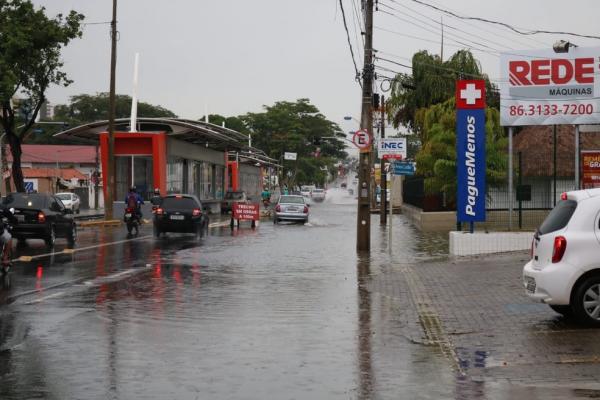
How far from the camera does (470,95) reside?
2223 cm

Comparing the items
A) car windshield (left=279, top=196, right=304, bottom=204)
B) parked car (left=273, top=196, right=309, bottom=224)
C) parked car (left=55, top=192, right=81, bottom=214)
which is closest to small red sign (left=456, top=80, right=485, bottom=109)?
parked car (left=273, top=196, right=309, bottom=224)

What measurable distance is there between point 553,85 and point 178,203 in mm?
13316

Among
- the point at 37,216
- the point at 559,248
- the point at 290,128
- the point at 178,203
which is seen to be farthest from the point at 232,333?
the point at 290,128

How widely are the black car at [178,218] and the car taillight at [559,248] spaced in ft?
65.5

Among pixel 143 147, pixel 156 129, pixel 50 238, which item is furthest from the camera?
pixel 156 129

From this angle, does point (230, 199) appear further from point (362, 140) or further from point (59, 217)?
point (362, 140)

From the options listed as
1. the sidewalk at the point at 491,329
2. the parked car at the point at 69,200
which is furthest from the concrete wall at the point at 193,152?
the sidewalk at the point at 491,329

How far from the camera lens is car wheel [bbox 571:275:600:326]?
10852mm

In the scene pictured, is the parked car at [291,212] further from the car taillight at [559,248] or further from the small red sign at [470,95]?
the car taillight at [559,248]

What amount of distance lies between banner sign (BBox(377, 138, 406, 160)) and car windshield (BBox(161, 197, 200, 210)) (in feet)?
27.7

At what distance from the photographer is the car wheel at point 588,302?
10.9 m

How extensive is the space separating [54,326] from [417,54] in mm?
42522

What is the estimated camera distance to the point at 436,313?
12469 mm

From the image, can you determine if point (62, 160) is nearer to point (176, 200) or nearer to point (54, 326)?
point (176, 200)
